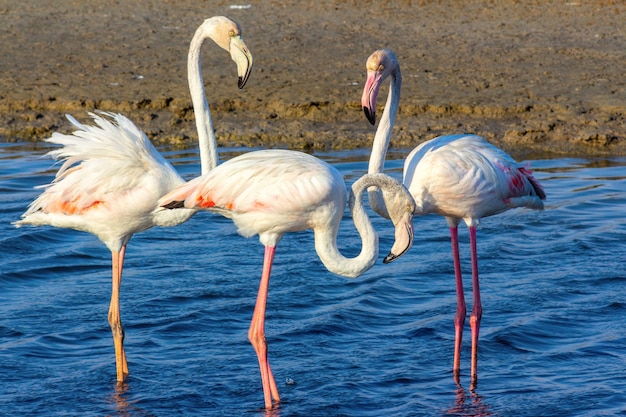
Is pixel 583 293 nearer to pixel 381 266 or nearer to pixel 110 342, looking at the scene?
pixel 381 266

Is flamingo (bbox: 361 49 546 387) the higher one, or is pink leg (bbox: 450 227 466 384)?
flamingo (bbox: 361 49 546 387)

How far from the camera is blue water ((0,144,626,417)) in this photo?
5148 mm

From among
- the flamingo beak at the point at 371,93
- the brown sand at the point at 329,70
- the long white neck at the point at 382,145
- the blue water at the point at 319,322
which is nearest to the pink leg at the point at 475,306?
the blue water at the point at 319,322

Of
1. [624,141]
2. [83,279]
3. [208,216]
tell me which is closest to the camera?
[83,279]

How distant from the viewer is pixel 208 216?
8469 mm

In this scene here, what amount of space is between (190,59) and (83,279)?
77.1 inches

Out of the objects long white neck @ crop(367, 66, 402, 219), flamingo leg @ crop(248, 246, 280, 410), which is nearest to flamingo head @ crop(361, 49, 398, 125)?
long white neck @ crop(367, 66, 402, 219)

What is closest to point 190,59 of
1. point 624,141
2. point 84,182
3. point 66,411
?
point 84,182

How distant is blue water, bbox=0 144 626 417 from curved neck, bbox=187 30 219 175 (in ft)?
3.55

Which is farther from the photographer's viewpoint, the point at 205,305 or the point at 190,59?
the point at 205,305

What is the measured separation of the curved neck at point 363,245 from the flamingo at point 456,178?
438 millimetres

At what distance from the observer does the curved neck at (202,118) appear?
5559mm

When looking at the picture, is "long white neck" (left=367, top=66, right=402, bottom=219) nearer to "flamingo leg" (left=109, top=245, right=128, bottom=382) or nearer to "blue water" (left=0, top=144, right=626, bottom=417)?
"blue water" (left=0, top=144, right=626, bottom=417)

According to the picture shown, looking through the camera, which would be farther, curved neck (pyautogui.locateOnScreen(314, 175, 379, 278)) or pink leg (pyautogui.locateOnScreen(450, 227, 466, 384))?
pink leg (pyautogui.locateOnScreen(450, 227, 466, 384))
